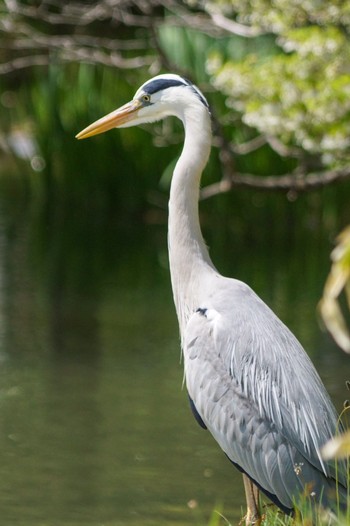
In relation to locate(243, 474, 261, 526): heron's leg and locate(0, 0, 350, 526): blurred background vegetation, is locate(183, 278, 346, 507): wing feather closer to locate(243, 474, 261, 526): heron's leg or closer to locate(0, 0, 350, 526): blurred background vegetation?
locate(243, 474, 261, 526): heron's leg

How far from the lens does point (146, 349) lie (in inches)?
348

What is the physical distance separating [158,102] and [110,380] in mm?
3205

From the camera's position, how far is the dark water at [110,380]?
611 cm

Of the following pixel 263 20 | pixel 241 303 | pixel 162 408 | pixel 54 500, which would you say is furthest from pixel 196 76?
pixel 241 303

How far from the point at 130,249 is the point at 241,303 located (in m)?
8.73

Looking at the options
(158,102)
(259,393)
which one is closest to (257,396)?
(259,393)

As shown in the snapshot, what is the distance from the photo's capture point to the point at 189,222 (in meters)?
5.06

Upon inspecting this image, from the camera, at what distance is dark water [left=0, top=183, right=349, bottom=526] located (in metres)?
6.11

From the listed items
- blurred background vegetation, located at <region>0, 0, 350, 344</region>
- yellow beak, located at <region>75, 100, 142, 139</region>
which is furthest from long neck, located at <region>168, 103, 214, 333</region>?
blurred background vegetation, located at <region>0, 0, 350, 344</region>

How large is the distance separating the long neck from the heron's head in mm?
61

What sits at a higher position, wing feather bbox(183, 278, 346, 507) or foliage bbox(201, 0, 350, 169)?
foliage bbox(201, 0, 350, 169)

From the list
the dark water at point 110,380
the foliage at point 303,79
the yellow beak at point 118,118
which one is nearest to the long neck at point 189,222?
the yellow beak at point 118,118

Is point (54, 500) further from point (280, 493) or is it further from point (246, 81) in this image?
point (246, 81)

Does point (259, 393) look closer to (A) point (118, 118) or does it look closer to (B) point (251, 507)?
(B) point (251, 507)
